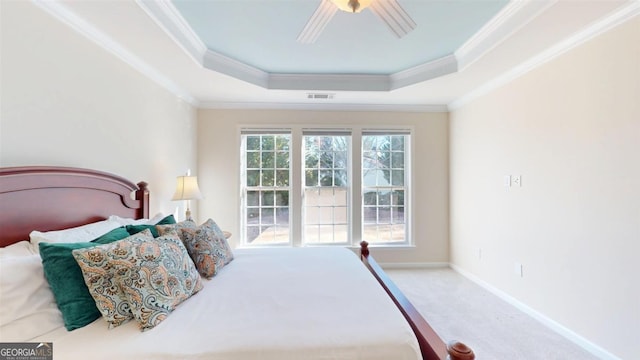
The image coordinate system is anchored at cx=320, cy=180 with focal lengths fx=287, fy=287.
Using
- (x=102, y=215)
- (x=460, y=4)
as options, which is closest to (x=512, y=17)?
(x=460, y=4)

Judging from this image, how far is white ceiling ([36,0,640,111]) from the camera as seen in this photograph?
2004mm

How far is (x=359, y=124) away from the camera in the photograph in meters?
4.22

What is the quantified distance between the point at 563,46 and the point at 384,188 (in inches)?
101

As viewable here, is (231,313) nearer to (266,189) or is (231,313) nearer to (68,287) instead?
(68,287)

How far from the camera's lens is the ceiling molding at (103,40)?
1754 millimetres

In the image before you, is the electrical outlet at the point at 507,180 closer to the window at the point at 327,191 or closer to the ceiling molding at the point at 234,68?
the window at the point at 327,191

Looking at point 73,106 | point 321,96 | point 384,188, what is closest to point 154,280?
point 73,106

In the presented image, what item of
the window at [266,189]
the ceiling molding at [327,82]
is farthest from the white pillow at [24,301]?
the window at [266,189]

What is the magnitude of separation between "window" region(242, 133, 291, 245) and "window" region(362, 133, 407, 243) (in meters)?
1.18

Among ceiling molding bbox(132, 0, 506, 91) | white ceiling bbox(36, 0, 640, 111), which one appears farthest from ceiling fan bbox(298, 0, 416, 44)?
ceiling molding bbox(132, 0, 506, 91)

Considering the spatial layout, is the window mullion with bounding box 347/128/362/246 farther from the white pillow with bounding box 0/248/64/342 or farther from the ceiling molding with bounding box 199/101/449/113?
the white pillow with bounding box 0/248/64/342

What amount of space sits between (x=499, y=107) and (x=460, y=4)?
1617 millimetres

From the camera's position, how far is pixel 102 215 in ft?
6.73

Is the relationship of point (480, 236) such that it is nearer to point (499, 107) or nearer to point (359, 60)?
point (499, 107)
